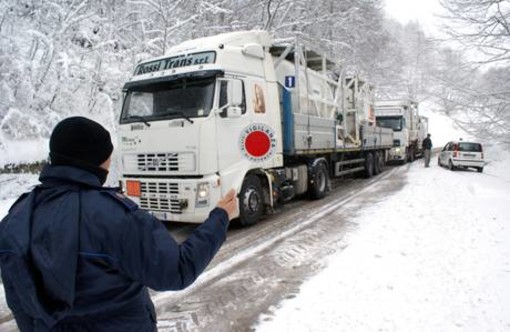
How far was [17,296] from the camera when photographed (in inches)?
66.4

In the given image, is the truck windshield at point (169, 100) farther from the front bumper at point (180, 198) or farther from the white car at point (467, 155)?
the white car at point (467, 155)

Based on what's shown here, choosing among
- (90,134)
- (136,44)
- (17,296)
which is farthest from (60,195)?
(136,44)

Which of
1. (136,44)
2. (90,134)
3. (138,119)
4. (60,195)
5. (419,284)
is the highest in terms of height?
(136,44)

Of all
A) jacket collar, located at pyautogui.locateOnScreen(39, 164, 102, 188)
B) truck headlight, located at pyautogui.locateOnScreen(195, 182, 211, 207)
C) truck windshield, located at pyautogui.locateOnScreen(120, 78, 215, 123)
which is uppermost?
truck windshield, located at pyautogui.locateOnScreen(120, 78, 215, 123)

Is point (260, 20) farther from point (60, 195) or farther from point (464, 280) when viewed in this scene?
point (60, 195)

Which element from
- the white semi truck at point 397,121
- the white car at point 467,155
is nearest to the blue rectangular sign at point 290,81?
the white car at point 467,155

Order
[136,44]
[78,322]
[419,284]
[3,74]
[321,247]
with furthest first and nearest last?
[136,44] → [3,74] → [321,247] → [419,284] → [78,322]

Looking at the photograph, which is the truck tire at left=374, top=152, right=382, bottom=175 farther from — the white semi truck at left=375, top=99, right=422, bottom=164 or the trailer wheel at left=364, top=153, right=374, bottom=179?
the white semi truck at left=375, top=99, right=422, bottom=164

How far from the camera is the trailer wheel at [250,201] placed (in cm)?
754

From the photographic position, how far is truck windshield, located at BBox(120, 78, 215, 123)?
6898 mm

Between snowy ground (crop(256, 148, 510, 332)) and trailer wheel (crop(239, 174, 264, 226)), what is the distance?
1.90m

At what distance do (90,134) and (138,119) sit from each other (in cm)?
578

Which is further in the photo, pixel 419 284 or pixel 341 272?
pixel 341 272

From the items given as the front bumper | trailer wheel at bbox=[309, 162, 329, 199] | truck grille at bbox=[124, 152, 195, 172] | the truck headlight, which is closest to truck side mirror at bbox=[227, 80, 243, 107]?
truck grille at bbox=[124, 152, 195, 172]
